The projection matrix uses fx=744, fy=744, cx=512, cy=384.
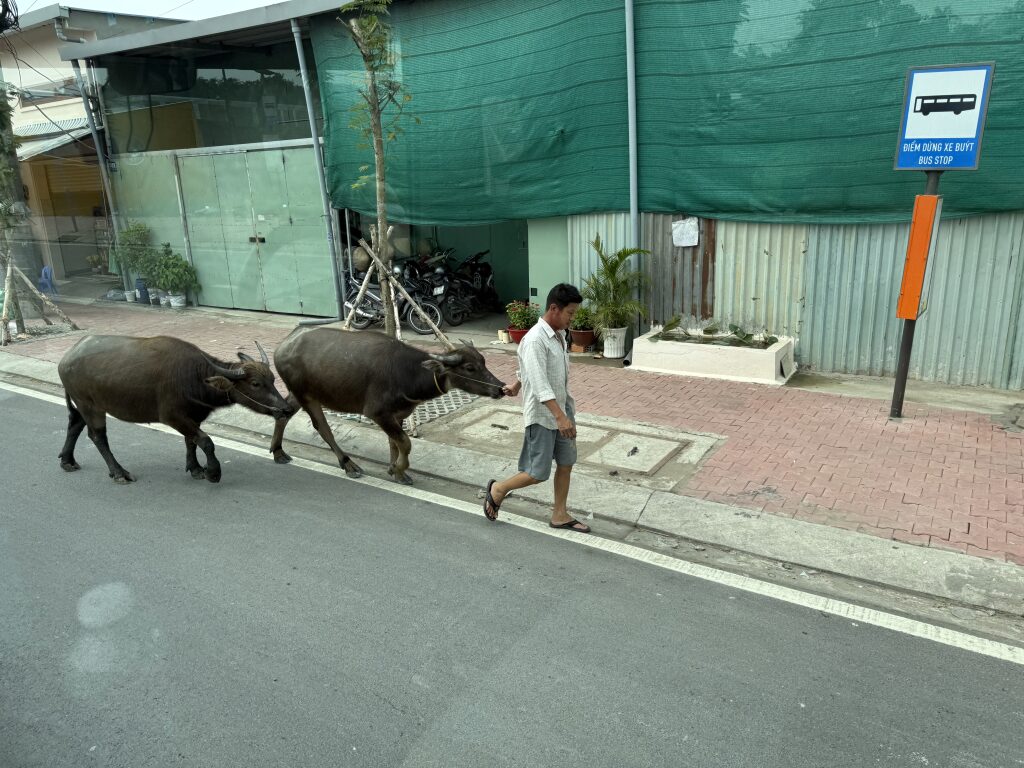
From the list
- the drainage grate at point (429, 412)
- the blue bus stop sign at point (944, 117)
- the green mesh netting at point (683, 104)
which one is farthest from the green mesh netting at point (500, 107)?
the blue bus stop sign at point (944, 117)

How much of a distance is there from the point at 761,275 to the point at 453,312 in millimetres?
5205

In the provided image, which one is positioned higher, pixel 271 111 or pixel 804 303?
pixel 271 111

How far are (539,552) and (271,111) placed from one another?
1116cm

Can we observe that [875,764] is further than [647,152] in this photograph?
No

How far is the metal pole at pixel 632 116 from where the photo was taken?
8719 millimetres

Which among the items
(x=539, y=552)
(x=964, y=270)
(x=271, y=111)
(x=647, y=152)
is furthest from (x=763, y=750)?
(x=271, y=111)

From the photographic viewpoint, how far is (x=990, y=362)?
307 inches

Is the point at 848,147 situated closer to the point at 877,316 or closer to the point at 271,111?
the point at 877,316

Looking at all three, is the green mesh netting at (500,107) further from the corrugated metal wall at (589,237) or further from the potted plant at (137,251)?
the potted plant at (137,251)

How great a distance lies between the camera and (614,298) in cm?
951

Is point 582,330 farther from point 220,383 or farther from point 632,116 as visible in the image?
point 220,383

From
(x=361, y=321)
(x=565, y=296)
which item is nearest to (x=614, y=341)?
(x=361, y=321)

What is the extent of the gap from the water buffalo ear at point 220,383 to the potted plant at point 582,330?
197 inches

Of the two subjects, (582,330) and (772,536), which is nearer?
(772,536)
